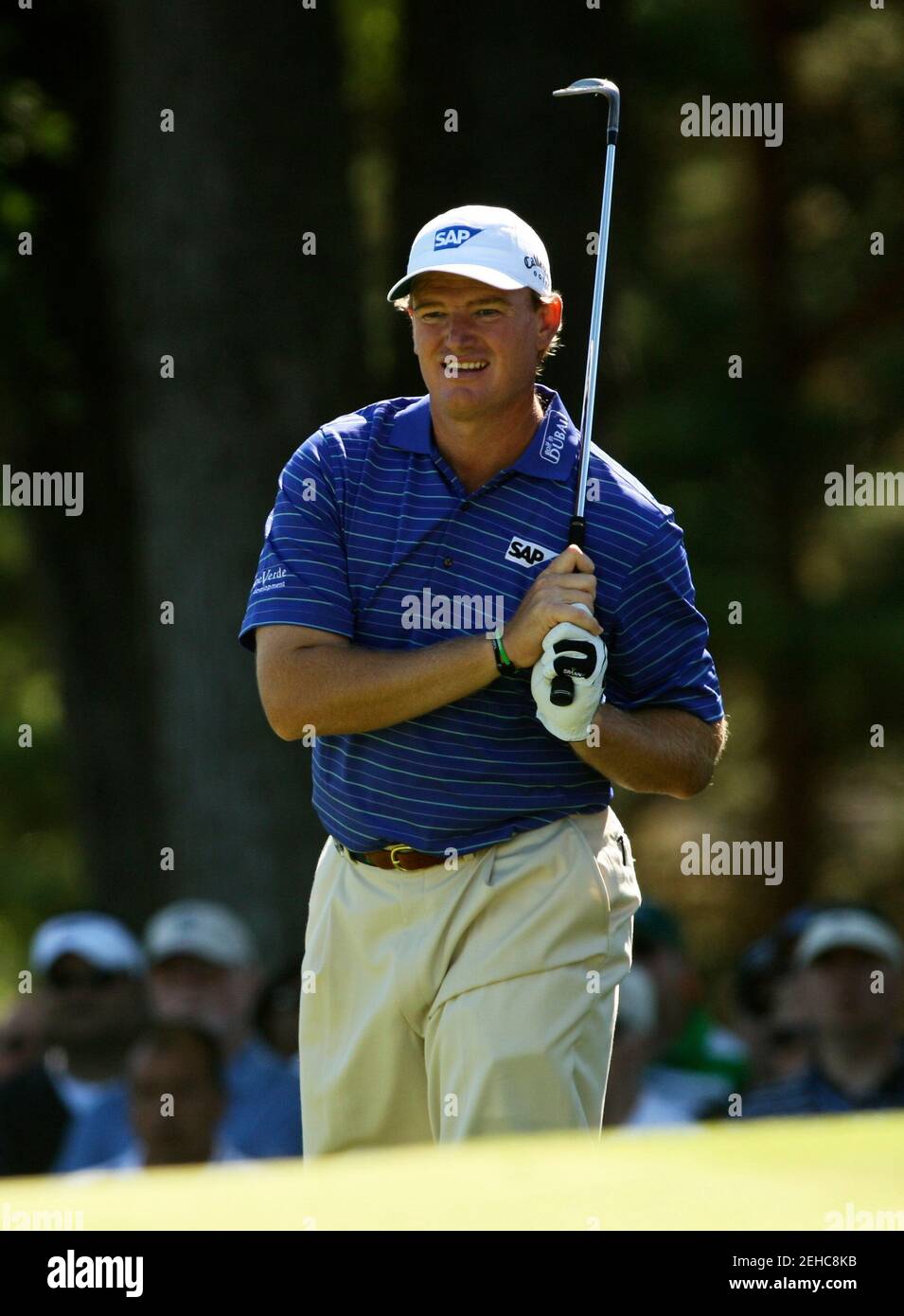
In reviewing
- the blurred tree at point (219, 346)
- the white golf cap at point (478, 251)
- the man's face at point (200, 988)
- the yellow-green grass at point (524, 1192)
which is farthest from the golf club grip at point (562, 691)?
the blurred tree at point (219, 346)

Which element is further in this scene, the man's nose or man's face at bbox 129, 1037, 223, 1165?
A: man's face at bbox 129, 1037, 223, 1165

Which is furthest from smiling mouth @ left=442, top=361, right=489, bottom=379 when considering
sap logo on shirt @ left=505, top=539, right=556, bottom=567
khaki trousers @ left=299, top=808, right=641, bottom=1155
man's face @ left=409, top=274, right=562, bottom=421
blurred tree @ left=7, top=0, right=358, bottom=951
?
blurred tree @ left=7, top=0, right=358, bottom=951

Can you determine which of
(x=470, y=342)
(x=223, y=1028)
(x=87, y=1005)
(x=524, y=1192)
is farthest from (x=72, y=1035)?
(x=524, y=1192)

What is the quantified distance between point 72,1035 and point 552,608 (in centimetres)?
427

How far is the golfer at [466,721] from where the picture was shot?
139 inches

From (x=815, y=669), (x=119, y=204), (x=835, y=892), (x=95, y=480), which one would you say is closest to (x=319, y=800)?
(x=119, y=204)

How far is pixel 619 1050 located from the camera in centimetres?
632

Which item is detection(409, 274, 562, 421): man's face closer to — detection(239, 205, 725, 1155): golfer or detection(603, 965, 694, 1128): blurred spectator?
detection(239, 205, 725, 1155): golfer

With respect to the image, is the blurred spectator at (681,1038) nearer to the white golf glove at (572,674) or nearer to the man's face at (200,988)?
the man's face at (200,988)

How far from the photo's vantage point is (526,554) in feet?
11.9

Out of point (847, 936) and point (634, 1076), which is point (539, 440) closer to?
point (634, 1076)

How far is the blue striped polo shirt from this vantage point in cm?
359

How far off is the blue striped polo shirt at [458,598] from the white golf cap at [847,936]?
9.92ft

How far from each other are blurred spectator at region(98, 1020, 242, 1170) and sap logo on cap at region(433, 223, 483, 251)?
11.8ft
